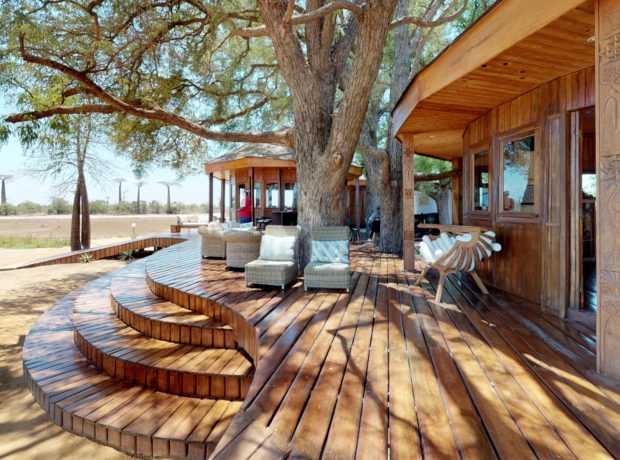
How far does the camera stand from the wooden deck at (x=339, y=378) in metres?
1.79

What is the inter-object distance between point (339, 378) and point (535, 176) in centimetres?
341

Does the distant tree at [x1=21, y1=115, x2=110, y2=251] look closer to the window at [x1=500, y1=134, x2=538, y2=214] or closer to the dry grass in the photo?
the dry grass

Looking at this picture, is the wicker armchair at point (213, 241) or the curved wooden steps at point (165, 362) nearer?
the curved wooden steps at point (165, 362)

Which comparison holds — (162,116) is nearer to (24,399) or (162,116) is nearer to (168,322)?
(168,322)

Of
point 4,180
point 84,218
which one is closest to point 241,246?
point 84,218

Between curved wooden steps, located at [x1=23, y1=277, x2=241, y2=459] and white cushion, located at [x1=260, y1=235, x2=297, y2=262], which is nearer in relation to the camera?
curved wooden steps, located at [x1=23, y1=277, x2=241, y2=459]

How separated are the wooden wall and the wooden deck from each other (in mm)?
369

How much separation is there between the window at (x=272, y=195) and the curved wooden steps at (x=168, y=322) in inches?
331

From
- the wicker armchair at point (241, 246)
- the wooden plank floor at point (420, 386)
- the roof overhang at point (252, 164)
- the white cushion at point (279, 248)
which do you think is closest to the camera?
the wooden plank floor at point (420, 386)

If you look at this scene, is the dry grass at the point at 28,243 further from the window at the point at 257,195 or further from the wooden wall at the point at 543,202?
the wooden wall at the point at 543,202

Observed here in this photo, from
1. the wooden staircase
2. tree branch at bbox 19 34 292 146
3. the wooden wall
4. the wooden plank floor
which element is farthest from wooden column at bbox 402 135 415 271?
the wooden staircase

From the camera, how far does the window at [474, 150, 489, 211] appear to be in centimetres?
541

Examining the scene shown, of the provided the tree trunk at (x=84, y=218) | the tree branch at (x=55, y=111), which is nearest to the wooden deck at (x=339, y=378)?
the tree branch at (x=55, y=111)

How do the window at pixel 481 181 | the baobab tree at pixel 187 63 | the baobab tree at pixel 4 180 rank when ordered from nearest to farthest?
the baobab tree at pixel 187 63 → the window at pixel 481 181 → the baobab tree at pixel 4 180
